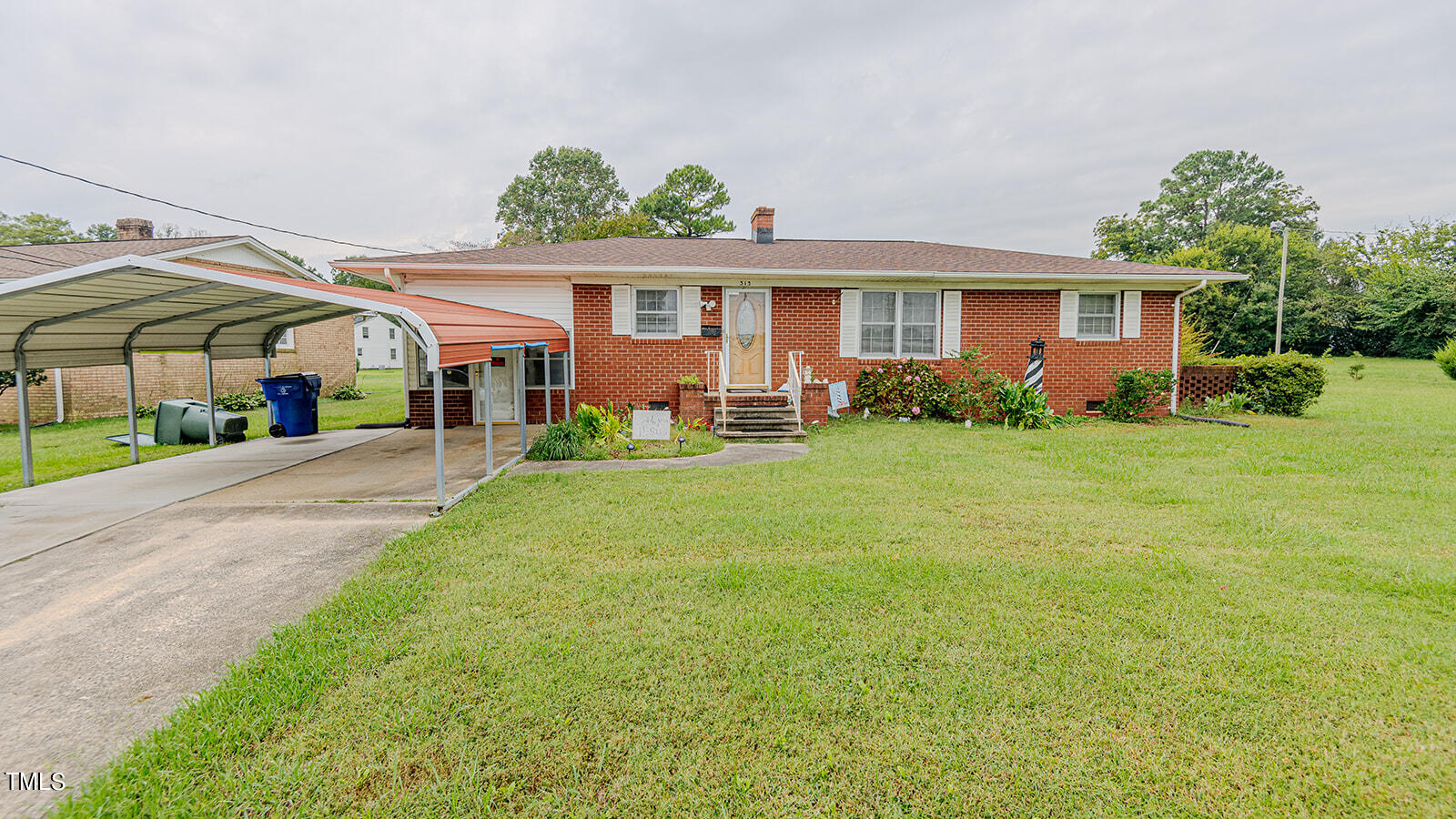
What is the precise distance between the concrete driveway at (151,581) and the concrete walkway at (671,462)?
81 centimetres

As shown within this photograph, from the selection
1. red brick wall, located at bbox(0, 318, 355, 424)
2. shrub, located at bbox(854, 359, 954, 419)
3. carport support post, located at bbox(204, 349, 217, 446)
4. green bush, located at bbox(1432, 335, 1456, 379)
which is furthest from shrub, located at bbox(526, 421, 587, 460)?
green bush, located at bbox(1432, 335, 1456, 379)

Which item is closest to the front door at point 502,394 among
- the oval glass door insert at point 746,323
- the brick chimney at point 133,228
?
the oval glass door insert at point 746,323

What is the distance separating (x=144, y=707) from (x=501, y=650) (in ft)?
5.20

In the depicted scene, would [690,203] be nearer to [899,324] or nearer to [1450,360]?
[899,324]

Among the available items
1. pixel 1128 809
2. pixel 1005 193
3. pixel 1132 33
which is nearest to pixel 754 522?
pixel 1128 809

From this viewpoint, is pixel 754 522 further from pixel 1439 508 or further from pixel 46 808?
pixel 1439 508

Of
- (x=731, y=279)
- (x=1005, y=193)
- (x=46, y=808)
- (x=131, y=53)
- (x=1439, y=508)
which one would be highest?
(x=1005, y=193)

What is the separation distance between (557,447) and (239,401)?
13327 millimetres

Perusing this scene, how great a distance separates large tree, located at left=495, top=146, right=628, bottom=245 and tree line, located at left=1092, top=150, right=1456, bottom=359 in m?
38.0

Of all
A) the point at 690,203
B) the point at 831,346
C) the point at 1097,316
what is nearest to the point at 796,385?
the point at 831,346

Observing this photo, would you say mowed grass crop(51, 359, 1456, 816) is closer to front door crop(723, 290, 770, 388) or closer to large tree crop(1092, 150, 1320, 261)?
front door crop(723, 290, 770, 388)

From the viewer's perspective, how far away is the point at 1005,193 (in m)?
32.9

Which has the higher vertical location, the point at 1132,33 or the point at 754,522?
the point at 1132,33

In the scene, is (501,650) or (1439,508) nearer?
(501,650)
